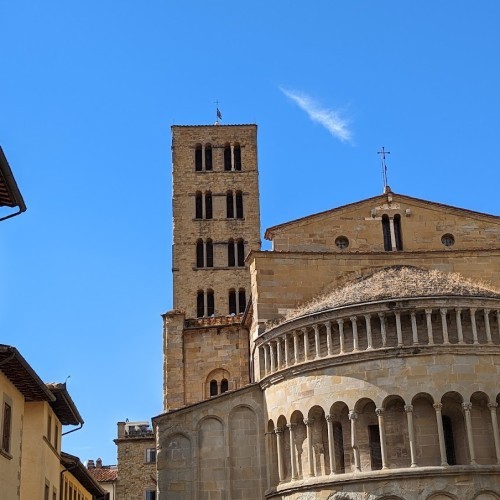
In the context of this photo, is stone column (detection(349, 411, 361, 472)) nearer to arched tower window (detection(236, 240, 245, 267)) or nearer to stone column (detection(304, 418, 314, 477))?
stone column (detection(304, 418, 314, 477))

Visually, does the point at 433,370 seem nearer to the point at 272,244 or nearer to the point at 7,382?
the point at 272,244

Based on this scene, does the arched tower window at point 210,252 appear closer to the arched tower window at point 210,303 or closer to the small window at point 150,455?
the arched tower window at point 210,303

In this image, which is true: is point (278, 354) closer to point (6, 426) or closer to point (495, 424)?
point (495, 424)

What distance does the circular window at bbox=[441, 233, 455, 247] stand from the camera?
33844 millimetres

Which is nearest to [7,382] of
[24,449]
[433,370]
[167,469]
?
[24,449]

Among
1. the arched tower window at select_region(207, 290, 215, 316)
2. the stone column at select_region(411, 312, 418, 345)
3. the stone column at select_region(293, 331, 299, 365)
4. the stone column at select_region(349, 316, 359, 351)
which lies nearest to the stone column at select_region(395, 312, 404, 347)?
the stone column at select_region(411, 312, 418, 345)

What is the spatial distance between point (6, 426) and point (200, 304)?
94.5ft

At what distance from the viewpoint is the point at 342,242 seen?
110 ft

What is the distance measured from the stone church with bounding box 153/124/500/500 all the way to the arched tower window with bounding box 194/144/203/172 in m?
19.0

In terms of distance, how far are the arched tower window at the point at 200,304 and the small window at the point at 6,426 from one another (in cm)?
2787

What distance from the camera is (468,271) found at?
32531mm

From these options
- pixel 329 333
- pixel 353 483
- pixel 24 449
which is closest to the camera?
Answer: pixel 24 449

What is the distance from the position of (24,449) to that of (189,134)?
33.5 metres

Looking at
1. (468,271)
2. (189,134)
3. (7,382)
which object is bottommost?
(7,382)
